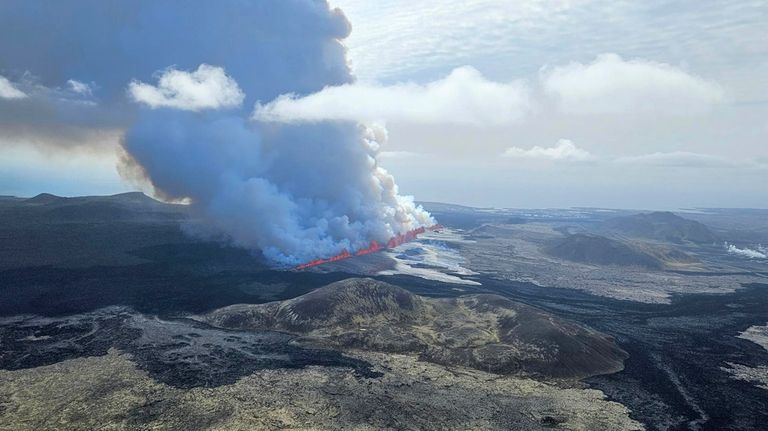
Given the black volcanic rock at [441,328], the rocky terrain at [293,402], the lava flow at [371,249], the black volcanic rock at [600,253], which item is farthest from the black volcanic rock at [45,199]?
the black volcanic rock at [600,253]

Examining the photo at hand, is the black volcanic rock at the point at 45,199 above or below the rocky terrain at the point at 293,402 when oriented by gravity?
above

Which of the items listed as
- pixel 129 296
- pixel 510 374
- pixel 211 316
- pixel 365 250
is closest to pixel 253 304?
pixel 211 316

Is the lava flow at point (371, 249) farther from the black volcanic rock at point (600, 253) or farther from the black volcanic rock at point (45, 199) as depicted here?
the black volcanic rock at point (45, 199)

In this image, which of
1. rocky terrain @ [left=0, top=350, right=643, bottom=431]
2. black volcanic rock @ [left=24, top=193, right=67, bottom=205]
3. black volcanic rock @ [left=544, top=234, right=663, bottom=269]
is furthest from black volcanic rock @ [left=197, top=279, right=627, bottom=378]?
black volcanic rock @ [left=24, top=193, right=67, bottom=205]

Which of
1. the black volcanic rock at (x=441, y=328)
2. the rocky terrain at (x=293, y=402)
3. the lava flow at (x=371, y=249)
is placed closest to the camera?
the rocky terrain at (x=293, y=402)

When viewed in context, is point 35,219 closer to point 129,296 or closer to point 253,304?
point 129,296

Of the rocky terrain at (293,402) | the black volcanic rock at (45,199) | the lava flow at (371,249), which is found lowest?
the rocky terrain at (293,402)

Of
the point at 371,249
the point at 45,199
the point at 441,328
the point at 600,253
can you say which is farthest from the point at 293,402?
the point at 45,199
